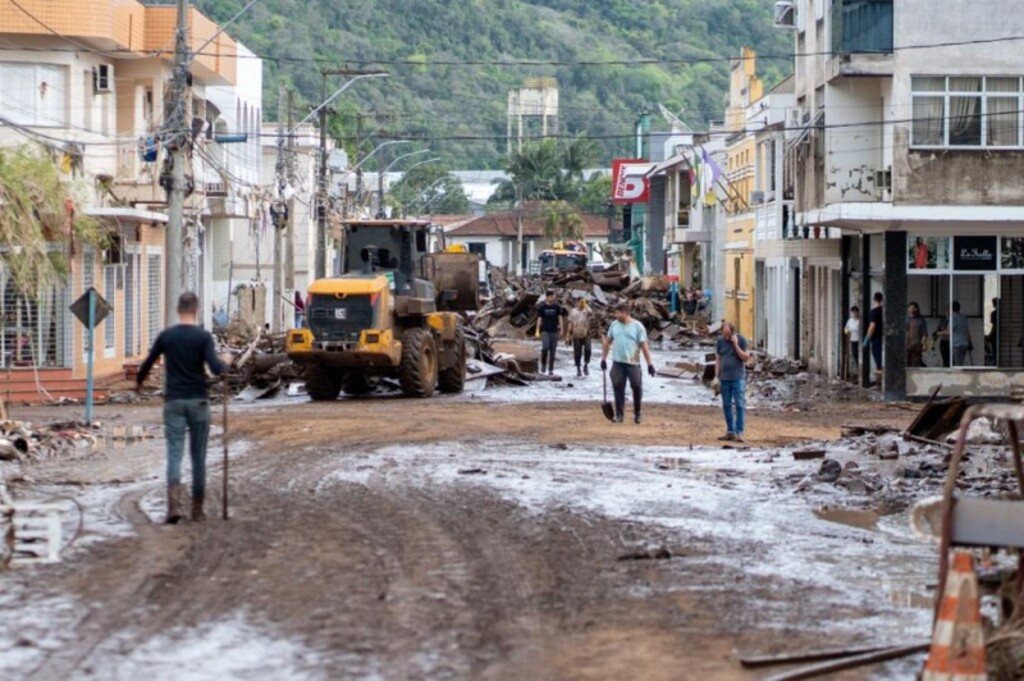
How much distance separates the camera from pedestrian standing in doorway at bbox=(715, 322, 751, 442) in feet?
76.6

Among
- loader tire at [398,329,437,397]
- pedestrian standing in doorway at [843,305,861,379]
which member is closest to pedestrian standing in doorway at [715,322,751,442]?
loader tire at [398,329,437,397]

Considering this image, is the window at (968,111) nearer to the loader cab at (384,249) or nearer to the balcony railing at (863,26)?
the balcony railing at (863,26)

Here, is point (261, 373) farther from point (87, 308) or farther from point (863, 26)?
point (863, 26)

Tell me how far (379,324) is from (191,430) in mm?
16761

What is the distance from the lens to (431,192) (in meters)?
158

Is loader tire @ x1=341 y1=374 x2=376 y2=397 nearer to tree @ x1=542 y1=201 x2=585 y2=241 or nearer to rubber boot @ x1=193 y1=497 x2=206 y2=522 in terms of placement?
rubber boot @ x1=193 y1=497 x2=206 y2=522

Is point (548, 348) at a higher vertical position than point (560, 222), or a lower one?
lower

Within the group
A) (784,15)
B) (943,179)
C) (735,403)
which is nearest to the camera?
→ (735,403)

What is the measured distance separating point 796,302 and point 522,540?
118 feet

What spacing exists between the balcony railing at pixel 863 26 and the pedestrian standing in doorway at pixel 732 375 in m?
14.0

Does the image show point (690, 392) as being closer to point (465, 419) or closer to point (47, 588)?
point (465, 419)

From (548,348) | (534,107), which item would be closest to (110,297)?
(548,348)

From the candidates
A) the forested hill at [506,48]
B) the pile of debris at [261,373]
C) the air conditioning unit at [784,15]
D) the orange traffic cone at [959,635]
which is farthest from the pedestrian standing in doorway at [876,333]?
the forested hill at [506,48]

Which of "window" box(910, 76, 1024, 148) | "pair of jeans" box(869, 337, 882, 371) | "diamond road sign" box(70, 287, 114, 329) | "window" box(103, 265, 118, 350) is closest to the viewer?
"diamond road sign" box(70, 287, 114, 329)
